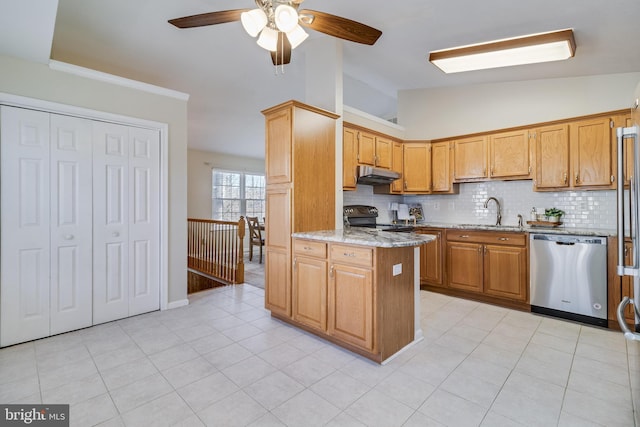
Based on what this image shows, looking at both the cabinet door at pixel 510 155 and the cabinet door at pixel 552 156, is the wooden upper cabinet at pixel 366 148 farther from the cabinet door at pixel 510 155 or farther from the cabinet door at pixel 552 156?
the cabinet door at pixel 552 156

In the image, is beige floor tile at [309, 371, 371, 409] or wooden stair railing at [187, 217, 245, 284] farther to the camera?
wooden stair railing at [187, 217, 245, 284]

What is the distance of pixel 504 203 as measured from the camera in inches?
162

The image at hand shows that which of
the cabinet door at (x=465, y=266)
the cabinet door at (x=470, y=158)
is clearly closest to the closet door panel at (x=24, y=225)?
the cabinet door at (x=465, y=266)

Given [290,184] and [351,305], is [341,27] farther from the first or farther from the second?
[351,305]


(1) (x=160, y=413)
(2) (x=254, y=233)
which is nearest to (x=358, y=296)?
(1) (x=160, y=413)

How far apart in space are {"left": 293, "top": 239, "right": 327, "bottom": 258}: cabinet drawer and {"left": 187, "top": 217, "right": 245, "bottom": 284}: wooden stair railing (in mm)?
1802

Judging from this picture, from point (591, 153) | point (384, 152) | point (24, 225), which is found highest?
point (384, 152)

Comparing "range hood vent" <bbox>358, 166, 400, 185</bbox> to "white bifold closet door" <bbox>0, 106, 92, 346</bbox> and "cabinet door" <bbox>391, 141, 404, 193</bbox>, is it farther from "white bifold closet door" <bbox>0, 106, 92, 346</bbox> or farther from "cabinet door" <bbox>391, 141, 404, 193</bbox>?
"white bifold closet door" <bbox>0, 106, 92, 346</bbox>

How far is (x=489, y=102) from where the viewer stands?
13.7 ft

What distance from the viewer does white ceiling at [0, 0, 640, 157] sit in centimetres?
246

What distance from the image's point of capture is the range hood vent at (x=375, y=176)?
3.76 metres

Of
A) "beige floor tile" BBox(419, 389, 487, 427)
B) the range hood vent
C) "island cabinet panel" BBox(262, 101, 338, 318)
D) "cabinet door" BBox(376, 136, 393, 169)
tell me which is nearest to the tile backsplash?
the range hood vent

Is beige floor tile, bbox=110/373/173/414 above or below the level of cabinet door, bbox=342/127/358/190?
below

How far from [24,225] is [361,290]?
9.73 feet
